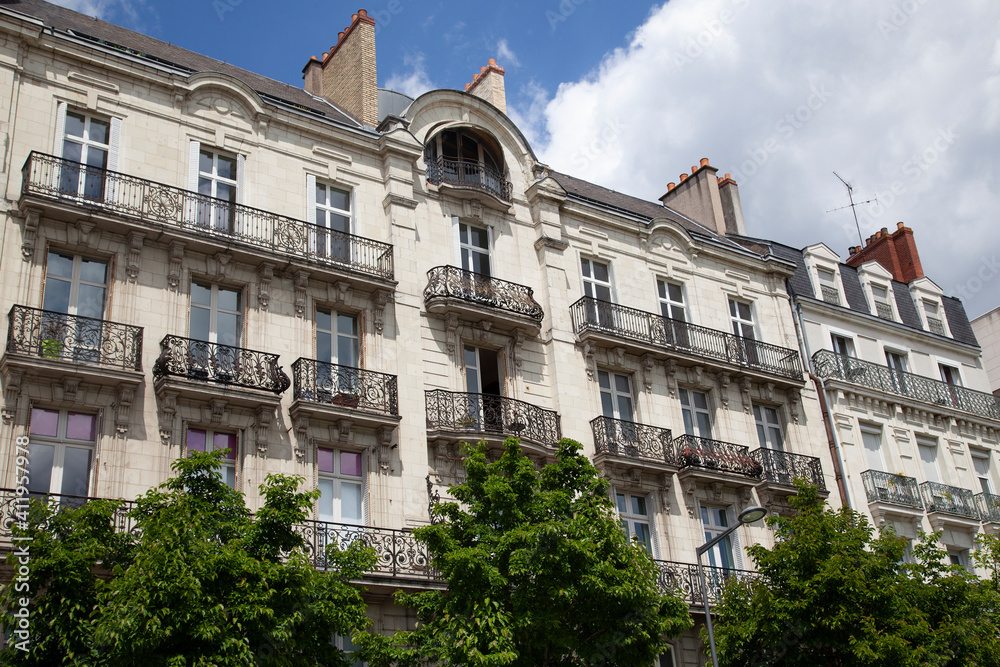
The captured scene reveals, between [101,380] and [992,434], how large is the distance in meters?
25.4

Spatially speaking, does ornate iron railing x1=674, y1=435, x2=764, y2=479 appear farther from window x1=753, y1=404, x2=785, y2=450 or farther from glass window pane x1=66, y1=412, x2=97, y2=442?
glass window pane x1=66, y1=412, x2=97, y2=442

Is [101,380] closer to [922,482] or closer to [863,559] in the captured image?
[863,559]

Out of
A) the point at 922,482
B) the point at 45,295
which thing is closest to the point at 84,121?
the point at 45,295

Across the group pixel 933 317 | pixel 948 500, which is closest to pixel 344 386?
pixel 948 500

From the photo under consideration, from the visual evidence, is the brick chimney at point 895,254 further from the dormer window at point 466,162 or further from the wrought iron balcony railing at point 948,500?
the dormer window at point 466,162

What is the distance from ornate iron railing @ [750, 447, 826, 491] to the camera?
81.0ft

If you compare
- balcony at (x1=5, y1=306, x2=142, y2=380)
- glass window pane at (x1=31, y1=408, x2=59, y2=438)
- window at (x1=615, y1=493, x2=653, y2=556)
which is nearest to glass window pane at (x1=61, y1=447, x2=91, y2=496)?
glass window pane at (x1=31, y1=408, x2=59, y2=438)

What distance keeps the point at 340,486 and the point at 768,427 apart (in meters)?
12.1

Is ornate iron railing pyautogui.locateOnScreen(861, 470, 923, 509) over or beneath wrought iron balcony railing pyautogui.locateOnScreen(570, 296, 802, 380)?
beneath

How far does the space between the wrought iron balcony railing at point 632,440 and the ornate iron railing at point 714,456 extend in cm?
28

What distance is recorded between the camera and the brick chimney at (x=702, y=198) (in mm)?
30906

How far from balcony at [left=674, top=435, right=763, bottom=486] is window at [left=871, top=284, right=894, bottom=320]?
366 inches

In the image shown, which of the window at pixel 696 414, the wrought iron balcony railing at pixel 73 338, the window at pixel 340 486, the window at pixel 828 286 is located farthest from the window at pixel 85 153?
the window at pixel 828 286

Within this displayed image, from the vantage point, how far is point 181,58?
899 inches
